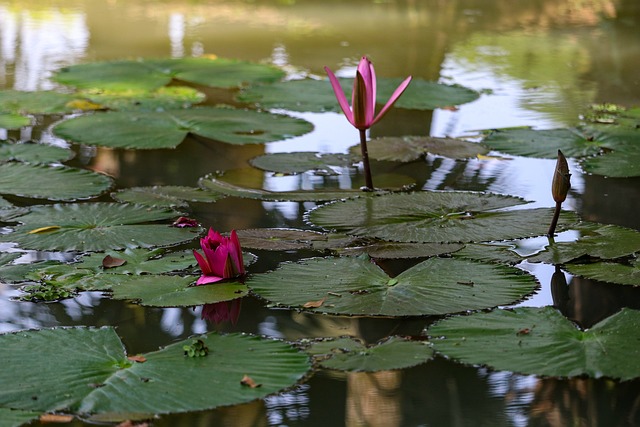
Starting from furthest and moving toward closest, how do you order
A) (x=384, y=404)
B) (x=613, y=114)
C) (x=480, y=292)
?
1. (x=613, y=114)
2. (x=480, y=292)
3. (x=384, y=404)

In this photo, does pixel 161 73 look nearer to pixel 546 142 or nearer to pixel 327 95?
pixel 327 95

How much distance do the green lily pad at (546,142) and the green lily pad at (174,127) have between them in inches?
26.4

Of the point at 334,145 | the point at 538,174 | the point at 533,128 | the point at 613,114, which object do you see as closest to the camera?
the point at 538,174

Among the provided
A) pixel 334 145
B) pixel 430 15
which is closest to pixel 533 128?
pixel 334 145

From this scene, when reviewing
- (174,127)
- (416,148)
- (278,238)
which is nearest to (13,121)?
(174,127)

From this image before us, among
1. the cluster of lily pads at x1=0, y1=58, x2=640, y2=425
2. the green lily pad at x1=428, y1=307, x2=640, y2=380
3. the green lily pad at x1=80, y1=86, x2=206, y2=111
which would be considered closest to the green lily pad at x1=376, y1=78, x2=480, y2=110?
the cluster of lily pads at x1=0, y1=58, x2=640, y2=425

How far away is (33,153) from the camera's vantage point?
2926 millimetres

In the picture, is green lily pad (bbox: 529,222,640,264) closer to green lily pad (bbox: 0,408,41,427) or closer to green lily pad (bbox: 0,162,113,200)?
green lily pad (bbox: 0,408,41,427)

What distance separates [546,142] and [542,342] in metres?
1.59

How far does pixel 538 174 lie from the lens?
2809 millimetres

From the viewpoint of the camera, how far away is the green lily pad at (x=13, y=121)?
3.26m

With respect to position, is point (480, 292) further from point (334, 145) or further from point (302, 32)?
point (302, 32)

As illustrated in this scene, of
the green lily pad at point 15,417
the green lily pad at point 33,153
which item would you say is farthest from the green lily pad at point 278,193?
the green lily pad at point 15,417

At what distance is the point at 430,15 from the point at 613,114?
301 cm
